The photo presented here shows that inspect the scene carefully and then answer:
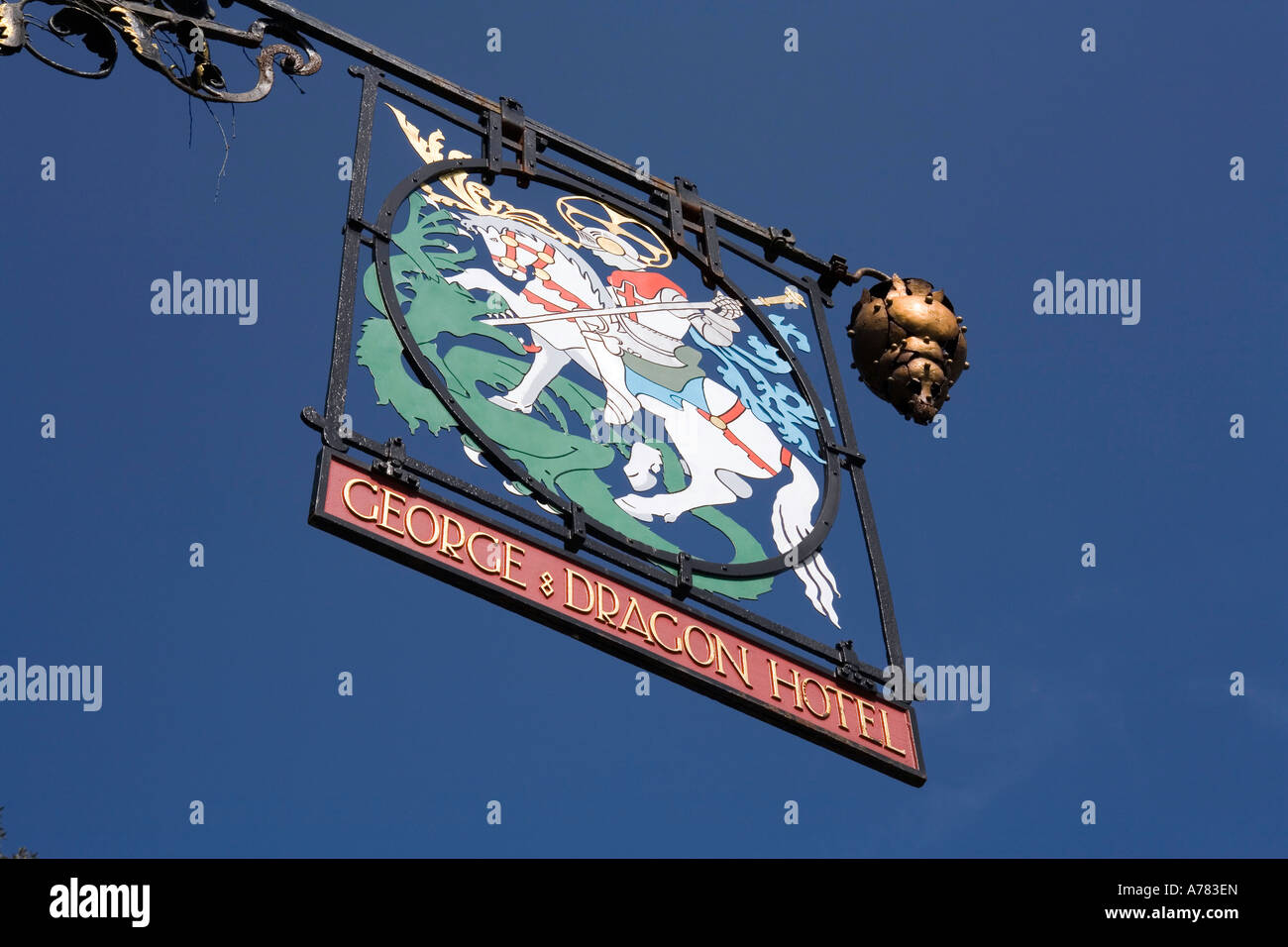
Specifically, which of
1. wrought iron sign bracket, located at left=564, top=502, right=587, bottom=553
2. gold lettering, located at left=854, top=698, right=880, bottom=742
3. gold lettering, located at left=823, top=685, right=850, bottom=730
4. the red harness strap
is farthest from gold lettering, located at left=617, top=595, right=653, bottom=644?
the red harness strap

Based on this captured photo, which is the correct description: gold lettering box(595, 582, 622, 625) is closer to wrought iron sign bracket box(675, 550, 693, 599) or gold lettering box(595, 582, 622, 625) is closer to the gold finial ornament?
wrought iron sign bracket box(675, 550, 693, 599)

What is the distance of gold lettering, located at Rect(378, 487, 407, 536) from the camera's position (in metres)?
7.56

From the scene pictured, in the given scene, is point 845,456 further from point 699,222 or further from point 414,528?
point 414,528

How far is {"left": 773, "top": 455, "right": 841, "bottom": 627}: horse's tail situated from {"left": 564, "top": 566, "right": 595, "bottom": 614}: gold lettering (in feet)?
4.38

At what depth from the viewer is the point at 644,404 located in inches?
356

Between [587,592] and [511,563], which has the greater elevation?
[511,563]

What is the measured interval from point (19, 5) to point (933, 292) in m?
4.48

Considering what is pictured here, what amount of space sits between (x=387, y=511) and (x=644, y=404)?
176cm

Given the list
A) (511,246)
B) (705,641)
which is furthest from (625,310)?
(705,641)

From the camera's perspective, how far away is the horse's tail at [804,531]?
8.96m

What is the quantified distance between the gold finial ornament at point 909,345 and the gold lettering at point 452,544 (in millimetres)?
2955

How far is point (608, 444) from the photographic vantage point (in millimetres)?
8711

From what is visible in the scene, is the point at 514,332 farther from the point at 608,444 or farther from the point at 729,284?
the point at 729,284

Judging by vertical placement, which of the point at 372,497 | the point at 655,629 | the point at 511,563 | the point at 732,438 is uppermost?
the point at 732,438
